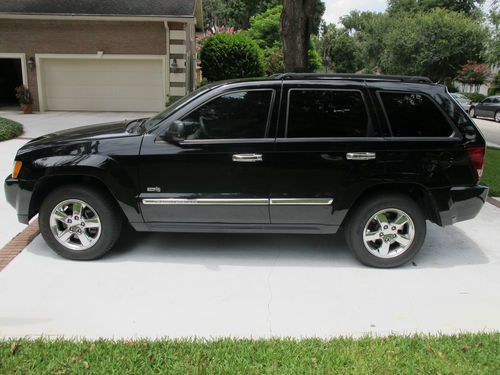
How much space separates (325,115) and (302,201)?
0.85 metres

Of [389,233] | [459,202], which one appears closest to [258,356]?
[389,233]

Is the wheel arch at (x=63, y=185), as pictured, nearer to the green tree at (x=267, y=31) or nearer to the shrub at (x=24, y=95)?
the shrub at (x=24, y=95)

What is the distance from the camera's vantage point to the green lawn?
760 centimetres

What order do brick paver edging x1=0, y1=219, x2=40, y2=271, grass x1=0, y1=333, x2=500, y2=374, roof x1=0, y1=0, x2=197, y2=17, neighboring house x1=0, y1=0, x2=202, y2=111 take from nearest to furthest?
1. grass x1=0, y1=333, x2=500, y2=374
2. brick paver edging x1=0, y1=219, x2=40, y2=271
3. roof x1=0, y1=0, x2=197, y2=17
4. neighboring house x1=0, y1=0, x2=202, y2=111

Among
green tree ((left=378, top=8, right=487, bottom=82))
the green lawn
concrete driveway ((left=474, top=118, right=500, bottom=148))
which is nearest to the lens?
the green lawn

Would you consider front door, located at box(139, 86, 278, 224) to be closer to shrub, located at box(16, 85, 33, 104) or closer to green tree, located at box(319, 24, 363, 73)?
shrub, located at box(16, 85, 33, 104)

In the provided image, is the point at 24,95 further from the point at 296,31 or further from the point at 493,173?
the point at 493,173

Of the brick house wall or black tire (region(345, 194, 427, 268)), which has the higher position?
the brick house wall

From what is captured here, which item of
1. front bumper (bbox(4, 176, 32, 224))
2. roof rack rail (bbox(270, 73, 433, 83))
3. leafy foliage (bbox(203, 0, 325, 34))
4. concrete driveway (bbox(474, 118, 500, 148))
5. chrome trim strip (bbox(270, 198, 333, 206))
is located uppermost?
leafy foliage (bbox(203, 0, 325, 34))

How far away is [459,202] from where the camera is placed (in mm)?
4559

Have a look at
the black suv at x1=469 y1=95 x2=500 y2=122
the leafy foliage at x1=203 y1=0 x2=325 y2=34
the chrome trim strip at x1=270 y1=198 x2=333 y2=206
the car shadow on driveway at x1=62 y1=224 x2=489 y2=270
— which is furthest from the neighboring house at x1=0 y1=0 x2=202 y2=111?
the leafy foliage at x1=203 y1=0 x2=325 y2=34

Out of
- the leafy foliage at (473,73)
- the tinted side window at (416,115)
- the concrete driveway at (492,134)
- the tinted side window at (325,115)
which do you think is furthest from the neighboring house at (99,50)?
the leafy foliage at (473,73)

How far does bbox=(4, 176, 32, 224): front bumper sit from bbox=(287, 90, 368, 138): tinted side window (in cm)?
262

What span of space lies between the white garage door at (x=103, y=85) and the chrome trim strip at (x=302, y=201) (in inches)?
627
